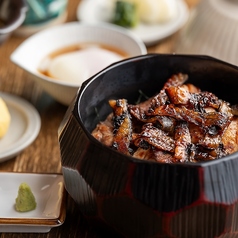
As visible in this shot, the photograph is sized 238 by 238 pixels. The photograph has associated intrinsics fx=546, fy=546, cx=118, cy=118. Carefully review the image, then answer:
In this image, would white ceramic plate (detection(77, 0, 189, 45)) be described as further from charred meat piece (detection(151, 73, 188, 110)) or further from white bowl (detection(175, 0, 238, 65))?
charred meat piece (detection(151, 73, 188, 110))

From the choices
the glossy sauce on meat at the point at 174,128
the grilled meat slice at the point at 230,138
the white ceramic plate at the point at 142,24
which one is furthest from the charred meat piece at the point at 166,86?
the white ceramic plate at the point at 142,24

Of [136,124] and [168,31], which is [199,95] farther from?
[168,31]

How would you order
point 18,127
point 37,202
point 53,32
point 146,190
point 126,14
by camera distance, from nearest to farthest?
1. point 146,190
2. point 37,202
3. point 18,127
4. point 53,32
5. point 126,14

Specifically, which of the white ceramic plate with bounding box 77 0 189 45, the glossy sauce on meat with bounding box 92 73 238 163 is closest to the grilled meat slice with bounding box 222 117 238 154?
the glossy sauce on meat with bounding box 92 73 238 163

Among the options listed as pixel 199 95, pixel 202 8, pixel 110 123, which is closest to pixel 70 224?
pixel 110 123

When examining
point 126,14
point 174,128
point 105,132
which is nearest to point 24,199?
point 105,132

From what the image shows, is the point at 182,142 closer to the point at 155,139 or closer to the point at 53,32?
the point at 155,139
